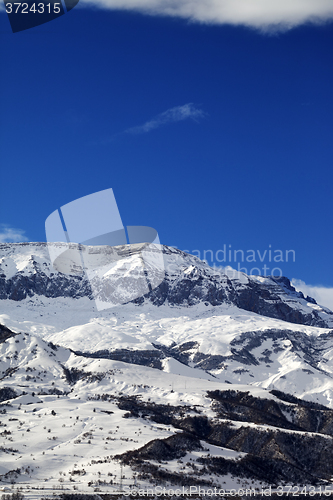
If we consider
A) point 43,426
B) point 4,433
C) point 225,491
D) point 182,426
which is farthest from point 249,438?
point 4,433

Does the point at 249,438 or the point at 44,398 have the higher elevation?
the point at 44,398

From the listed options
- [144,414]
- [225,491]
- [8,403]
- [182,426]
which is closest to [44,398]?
[8,403]

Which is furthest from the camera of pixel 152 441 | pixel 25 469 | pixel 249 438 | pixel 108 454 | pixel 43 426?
pixel 249 438

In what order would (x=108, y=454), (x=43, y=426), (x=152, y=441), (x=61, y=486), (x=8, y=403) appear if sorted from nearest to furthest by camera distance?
(x=61, y=486)
(x=108, y=454)
(x=152, y=441)
(x=43, y=426)
(x=8, y=403)

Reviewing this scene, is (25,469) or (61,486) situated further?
(25,469)

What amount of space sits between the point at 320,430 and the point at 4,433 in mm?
105975

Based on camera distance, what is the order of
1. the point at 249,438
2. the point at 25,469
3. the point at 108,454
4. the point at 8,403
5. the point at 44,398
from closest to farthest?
the point at 25,469, the point at 108,454, the point at 249,438, the point at 8,403, the point at 44,398

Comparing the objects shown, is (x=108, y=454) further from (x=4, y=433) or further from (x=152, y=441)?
(x=4, y=433)

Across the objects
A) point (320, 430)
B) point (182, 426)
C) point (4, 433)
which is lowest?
point (320, 430)

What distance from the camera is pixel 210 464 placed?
130 m

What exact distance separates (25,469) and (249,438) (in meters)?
A: 71.0

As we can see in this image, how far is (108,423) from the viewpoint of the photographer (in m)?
156

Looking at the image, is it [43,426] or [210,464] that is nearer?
[210,464]

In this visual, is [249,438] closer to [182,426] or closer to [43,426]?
[182,426]
